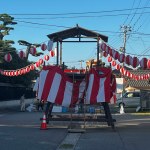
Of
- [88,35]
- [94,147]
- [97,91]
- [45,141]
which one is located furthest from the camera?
[88,35]

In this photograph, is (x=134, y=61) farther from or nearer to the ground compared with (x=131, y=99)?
farther from the ground

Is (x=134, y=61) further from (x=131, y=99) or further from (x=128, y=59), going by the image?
(x=131, y=99)

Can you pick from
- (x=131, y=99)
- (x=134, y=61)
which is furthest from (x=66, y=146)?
(x=131, y=99)

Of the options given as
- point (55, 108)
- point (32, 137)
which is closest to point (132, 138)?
point (32, 137)

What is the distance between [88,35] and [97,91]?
4005mm

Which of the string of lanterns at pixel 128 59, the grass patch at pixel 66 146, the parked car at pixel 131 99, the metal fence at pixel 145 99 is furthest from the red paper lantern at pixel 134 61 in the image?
the parked car at pixel 131 99

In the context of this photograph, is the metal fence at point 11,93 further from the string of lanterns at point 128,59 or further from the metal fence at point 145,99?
the string of lanterns at point 128,59

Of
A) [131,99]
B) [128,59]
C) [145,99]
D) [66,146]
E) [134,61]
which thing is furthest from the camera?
[131,99]

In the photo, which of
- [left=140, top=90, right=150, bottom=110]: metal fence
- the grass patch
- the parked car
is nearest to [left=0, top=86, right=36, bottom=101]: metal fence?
the parked car

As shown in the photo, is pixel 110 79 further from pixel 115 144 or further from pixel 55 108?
pixel 55 108

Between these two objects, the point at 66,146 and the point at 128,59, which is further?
the point at 128,59

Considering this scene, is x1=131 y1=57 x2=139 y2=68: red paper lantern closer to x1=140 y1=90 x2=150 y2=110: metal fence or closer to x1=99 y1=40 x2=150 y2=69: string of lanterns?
x1=99 y1=40 x2=150 y2=69: string of lanterns

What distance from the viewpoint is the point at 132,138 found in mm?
10023

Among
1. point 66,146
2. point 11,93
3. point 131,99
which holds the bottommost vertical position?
point 131,99
